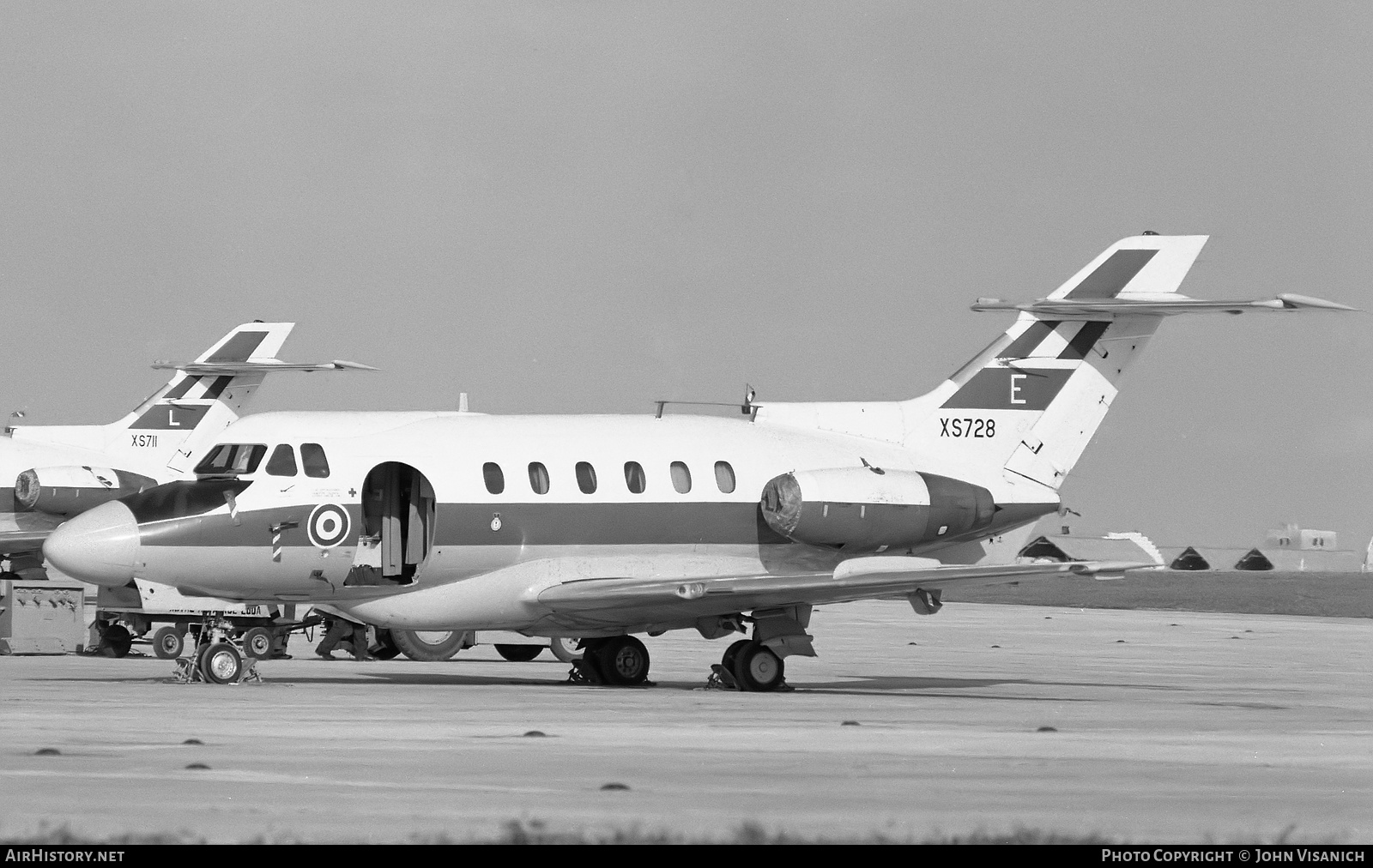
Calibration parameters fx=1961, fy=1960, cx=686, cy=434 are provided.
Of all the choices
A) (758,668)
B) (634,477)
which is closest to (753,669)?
(758,668)

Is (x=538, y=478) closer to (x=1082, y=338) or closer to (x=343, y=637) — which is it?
(x=1082, y=338)

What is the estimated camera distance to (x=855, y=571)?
85.0 ft

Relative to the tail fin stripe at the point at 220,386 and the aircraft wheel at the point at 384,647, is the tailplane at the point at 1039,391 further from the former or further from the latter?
the tail fin stripe at the point at 220,386

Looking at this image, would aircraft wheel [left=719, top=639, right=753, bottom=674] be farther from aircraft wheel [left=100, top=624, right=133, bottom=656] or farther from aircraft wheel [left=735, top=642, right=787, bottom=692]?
aircraft wheel [left=100, top=624, right=133, bottom=656]

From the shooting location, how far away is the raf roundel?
2492 centimetres

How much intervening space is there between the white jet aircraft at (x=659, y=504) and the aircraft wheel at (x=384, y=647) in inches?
285

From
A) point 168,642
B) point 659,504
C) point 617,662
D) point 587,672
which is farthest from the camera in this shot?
point 168,642

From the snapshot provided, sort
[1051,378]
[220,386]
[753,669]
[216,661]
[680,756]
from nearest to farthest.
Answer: [680,756]
[216,661]
[753,669]
[1051,378]
[220,386]

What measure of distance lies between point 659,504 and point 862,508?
2.77 meters

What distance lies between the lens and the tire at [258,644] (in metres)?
33.0

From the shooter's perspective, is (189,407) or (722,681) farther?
(189,407)

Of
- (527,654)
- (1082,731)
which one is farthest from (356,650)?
(1082,731)

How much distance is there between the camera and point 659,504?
26.7 metres

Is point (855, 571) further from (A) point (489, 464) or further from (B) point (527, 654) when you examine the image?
(B) point (527, 654)
